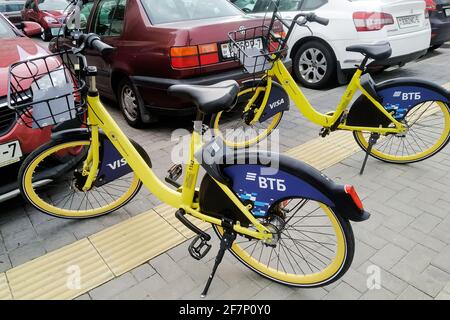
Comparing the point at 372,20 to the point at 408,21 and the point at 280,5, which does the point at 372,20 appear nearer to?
the point at 408,21

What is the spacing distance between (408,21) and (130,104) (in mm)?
4321

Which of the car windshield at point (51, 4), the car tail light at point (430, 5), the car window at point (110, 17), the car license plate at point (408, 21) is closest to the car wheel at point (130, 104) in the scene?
the car window at point (110, 17)

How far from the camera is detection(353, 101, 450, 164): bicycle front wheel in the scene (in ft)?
11.2

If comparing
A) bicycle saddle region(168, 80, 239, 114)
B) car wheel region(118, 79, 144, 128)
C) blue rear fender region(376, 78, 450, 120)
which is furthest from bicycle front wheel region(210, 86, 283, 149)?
bicycle saddle region(168, 80, 239, 114)

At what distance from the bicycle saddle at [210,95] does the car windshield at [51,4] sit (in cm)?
1223

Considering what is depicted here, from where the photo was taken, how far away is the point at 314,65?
19.5 ft

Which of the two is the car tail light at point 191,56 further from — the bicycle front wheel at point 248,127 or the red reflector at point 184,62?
the bicycle front wheel at point 248,127

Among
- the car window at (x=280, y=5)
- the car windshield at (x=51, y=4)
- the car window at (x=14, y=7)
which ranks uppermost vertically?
the car window at (x=280, y=5)

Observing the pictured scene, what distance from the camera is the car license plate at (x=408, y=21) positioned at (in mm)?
5367

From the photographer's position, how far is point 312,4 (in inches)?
233

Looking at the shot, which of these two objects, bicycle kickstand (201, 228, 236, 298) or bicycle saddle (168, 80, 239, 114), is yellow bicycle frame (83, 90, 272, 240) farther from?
bicycle saddle (168, 80, 239, 114)

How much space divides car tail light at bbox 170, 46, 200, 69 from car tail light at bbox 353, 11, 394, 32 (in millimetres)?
2800
